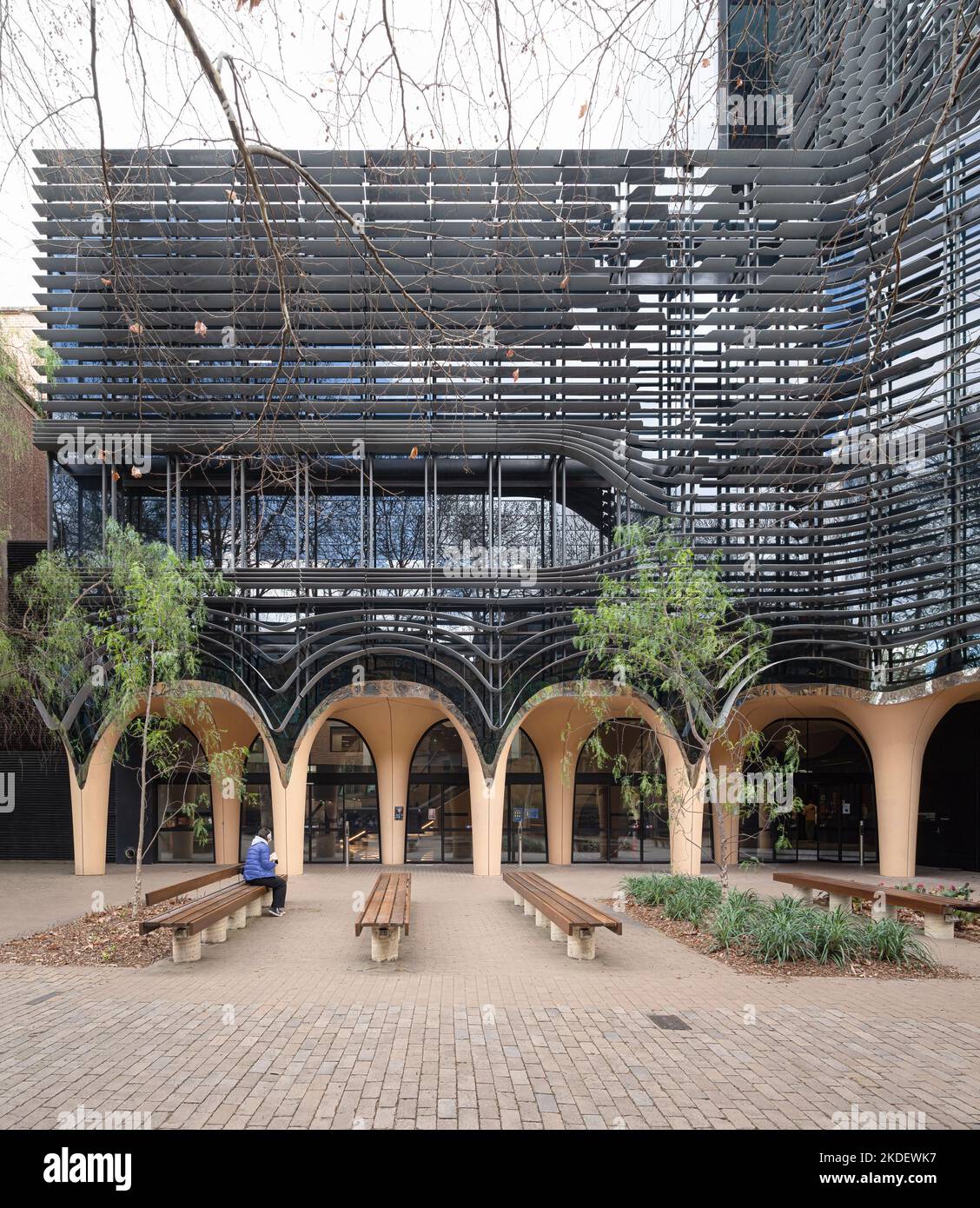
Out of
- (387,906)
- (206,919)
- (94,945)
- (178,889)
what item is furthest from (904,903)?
(94,945)

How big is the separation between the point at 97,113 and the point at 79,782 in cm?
1956

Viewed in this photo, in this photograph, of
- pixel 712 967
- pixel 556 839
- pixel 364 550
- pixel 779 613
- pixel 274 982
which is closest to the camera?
pixel 274 982

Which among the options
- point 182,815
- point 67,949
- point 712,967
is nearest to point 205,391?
point 182,815

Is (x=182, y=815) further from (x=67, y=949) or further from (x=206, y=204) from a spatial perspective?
(x=206, y=204)

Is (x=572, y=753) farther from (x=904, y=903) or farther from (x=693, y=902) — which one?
(x=904, y=903)

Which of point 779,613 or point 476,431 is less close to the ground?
point 476,431

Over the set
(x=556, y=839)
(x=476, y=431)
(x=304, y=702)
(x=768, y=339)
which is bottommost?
(x=556, y=839)

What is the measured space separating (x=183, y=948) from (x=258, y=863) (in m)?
3.24

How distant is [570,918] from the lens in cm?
1050

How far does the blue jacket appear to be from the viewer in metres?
13.3

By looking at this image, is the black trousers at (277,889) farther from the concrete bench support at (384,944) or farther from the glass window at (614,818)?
the glass window at (614,818)

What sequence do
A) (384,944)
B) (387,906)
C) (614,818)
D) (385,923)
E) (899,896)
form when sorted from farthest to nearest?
(614,818), (899,896), (387,906), (384,944), (385,923)

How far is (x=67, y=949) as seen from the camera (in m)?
10.8

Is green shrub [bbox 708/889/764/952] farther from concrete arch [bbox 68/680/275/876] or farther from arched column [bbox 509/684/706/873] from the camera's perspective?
concrete arch [bbox 68/680/275/876]
